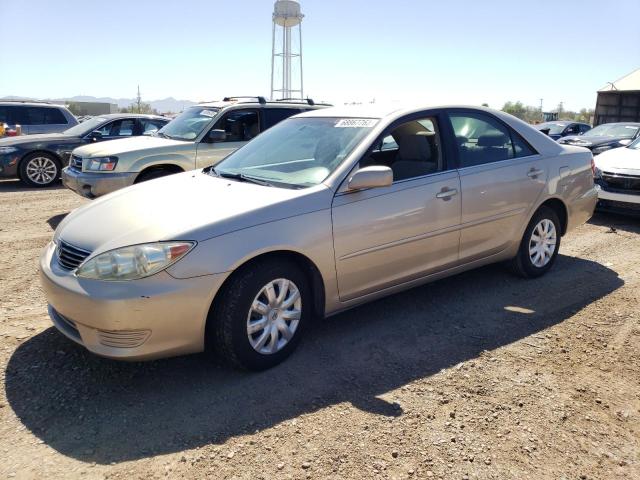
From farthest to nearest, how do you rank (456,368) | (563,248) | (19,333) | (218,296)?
(563,248) → (19,333) → (456,368) → (218,296)

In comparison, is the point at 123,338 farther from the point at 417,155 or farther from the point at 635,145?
the point at 635,145

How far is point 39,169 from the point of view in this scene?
1058cm

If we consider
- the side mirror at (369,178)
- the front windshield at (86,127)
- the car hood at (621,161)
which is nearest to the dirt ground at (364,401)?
the side mirror at (369,178)

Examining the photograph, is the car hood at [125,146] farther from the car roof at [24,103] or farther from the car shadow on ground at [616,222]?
the car shadow on ground at [616,222]

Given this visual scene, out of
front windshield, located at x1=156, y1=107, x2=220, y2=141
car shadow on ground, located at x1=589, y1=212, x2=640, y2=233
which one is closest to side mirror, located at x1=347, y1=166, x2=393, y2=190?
front windshield, located at x1=156, y1=107, x2=220, y2=141

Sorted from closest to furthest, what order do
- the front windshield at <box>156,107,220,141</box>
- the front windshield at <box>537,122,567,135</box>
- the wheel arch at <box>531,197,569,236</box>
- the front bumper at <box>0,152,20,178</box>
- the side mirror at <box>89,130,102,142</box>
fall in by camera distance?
1. the wheel arch at <box>531,197,569,236</box>
2. the front windshield at <box>156,107,220,141</box>
3. the front bumper at <box>0,152,20,178</box>
4. the side mirror at <box>89,130,102,142</box>
5. the front windshield at <box>537,122,567,135</box>

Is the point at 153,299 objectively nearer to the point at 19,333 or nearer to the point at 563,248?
the point at 19,333

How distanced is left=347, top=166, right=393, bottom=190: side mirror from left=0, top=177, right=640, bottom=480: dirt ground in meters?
1.15

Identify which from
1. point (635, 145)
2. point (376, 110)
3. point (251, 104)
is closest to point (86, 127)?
point (251, 104)

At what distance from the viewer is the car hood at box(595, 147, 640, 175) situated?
7.64 meters

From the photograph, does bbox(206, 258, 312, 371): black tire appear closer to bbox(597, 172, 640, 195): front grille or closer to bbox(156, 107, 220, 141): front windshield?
bbox(156, 107, 220, 141): front windshield

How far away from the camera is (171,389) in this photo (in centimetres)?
323

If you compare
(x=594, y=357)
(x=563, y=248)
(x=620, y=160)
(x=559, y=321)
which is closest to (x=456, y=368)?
(x=594, y=357)

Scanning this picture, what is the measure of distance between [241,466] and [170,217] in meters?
1.52
